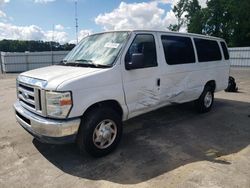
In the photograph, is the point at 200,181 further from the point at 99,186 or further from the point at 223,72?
the point at 223,72

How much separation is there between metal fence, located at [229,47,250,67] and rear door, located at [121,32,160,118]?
20634 millimetres

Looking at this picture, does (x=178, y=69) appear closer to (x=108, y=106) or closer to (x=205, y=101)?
(x=205, y=101)

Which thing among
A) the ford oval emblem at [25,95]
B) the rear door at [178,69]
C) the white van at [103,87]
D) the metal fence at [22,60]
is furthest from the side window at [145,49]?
the metal fence at [22,60]

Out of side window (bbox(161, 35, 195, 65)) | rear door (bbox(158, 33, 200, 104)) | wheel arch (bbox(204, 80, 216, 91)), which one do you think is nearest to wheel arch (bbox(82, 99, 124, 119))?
rear door (bbox(158, 33, 200, 104))

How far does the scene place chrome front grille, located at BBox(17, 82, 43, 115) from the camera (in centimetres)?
357

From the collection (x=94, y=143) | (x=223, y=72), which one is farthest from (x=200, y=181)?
(x=223, y=72)

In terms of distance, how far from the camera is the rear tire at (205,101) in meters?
6.42

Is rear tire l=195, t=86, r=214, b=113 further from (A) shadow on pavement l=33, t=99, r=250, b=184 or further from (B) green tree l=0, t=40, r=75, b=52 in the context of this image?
(B) green tree l=0, t=40, r=75, b=52

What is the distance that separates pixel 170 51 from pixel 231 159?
247 cm

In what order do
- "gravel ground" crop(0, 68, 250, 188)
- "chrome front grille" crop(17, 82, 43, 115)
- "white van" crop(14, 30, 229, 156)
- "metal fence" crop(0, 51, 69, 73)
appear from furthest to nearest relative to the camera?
"metal fence" crop(0, 51, 69, 73)
"chrome front grille" crop(17, 82, 43, 115)
"white van" crop(14, 30, 229, 156)
"gravel ground" crop(0, 68, 250, 188)

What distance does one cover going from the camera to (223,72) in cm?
705

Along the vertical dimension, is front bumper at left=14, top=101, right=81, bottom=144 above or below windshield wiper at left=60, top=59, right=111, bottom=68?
below

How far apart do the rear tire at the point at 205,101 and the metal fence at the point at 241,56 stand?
18101 millimetres

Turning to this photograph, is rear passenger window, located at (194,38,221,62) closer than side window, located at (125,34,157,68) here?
No
